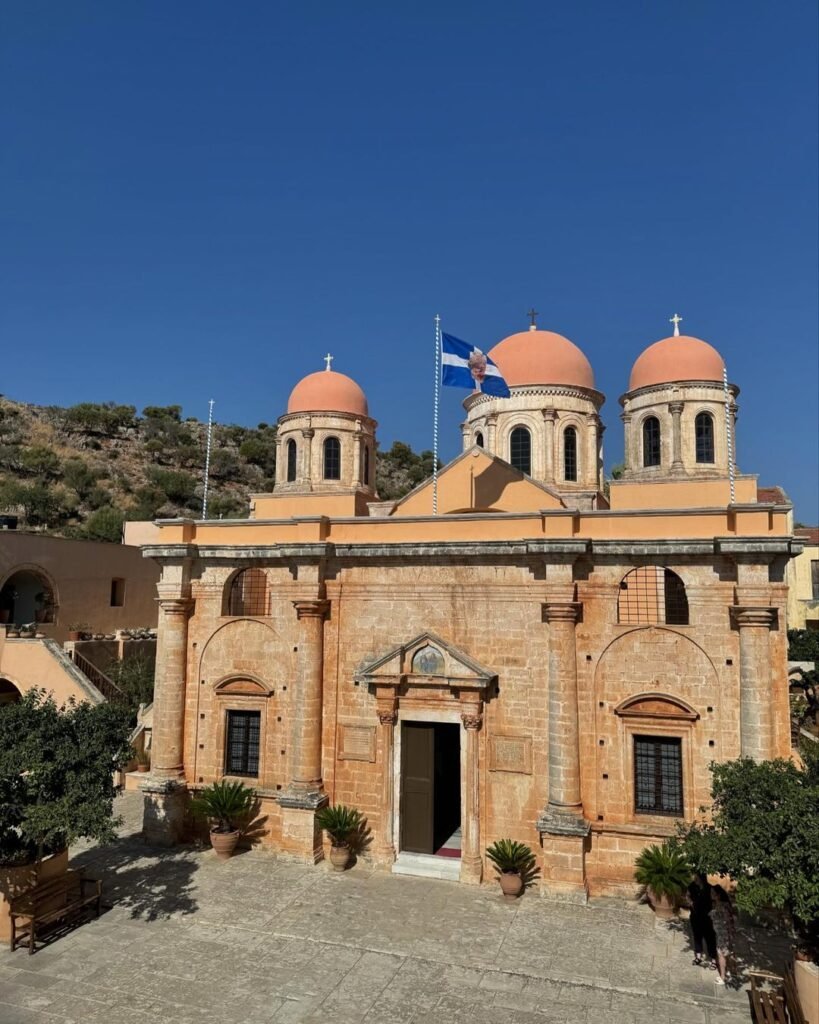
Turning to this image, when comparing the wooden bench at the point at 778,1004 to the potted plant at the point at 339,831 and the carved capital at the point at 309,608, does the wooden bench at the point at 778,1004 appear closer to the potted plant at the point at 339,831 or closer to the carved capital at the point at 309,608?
the potted plant at the point at 339,831

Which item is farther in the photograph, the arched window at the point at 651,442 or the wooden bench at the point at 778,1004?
the arched window at the point at 651,442

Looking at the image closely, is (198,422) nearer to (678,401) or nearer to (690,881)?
(678,401)

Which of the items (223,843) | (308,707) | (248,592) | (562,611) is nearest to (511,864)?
(562,611)

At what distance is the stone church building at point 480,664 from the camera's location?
40.3 feet

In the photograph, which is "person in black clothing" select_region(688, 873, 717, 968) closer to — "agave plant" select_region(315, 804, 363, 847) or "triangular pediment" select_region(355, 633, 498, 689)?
"triangular pediment" select_region(355, 633, 498, 689)

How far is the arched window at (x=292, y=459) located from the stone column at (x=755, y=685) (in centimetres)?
1331

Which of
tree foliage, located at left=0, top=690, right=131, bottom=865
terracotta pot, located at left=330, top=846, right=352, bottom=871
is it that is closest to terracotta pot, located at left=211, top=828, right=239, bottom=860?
terracotta pot, located at left=330, top=846, right=352, bottom=871

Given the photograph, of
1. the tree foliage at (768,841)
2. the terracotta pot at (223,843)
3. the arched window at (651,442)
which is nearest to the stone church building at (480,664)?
the terracotta pot at (223,843)

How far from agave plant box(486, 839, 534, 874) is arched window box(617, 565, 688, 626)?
14.5 ft

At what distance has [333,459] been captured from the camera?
21.2 meters

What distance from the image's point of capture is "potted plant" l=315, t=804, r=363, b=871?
44.2ft

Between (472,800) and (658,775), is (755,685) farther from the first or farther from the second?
A: (472,800)

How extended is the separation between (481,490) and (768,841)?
30.9 feet

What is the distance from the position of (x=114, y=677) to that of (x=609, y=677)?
56.3ft
